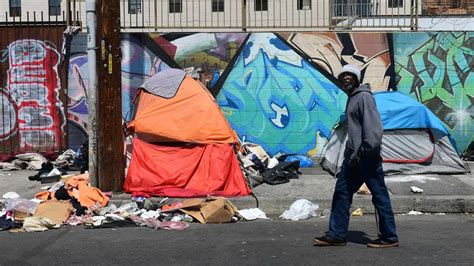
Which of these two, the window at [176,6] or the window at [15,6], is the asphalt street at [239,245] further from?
the window at [15,6]

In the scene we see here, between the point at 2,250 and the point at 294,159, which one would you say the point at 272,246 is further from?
the point at 294,159

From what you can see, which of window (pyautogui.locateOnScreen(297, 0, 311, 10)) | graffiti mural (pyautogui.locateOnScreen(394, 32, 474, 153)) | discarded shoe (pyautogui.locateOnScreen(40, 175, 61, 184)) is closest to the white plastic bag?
discarded shoe (pyautogui.locateOnScreen(40, 175, 61, 184))

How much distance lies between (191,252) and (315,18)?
290 inches

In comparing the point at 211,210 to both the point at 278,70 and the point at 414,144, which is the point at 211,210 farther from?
the point at 278,70

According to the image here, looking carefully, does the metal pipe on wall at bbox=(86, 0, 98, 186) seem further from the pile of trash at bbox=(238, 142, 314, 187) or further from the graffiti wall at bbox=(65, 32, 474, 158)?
the graffiti wall at bbox=(65, 32, 474, 158)

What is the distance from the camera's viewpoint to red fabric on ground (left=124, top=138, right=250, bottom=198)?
805 centimetres

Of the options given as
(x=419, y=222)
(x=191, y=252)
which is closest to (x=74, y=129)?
(x=191, y=252)

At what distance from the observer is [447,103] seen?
10977mm

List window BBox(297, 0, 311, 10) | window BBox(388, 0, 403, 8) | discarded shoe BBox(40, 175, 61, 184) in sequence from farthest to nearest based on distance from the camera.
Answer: window BBox(297, 0, 311, 10), window BBox(388, 0, 403, 8), discarded shoe BBox(40, 175, 61, 184)

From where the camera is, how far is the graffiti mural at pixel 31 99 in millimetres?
10820

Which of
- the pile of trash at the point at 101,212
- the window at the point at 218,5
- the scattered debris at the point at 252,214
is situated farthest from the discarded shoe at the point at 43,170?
the window at the point at 218,5

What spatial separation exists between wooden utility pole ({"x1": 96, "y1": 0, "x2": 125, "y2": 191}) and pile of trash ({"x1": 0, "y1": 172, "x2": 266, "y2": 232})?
418 mm

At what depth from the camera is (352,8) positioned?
37.3 ft

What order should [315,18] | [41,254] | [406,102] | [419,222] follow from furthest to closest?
[315,18], [406,102], [419,222], [41,254]
